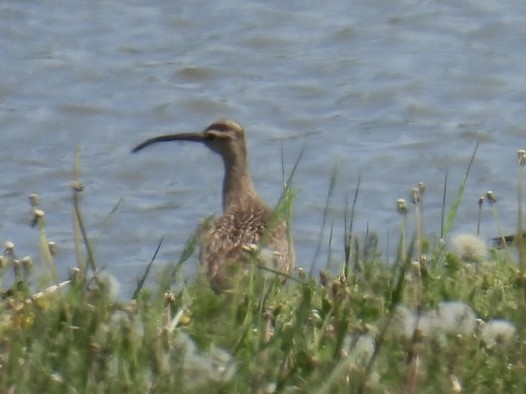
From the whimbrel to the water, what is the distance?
0.60 metres

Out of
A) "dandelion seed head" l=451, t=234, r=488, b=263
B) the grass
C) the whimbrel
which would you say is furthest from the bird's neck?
the grass

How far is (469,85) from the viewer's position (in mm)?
13969

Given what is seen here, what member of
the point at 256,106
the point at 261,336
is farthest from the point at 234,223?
the point at 256,106

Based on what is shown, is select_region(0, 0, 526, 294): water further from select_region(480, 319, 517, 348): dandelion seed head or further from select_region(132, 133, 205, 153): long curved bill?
select_region(480, 319, 517, 348): dandelion seed head

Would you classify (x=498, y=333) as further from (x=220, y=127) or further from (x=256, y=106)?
(x=256, y=106)

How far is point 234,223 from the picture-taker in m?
8.61

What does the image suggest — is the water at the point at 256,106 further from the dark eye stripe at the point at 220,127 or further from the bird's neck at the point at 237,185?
the dark eye stripe at the point at 220,127

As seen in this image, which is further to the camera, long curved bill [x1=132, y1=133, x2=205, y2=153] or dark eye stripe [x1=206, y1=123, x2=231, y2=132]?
dark eye stripe [x1=206, y1=123, x2=231, y2=132]

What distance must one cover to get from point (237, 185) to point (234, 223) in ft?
4.10

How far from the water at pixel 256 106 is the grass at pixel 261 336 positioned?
4906mm

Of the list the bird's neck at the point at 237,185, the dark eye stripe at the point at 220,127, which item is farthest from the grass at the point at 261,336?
the dark eye stripe at the point at 220,127

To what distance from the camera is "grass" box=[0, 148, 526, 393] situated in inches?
158

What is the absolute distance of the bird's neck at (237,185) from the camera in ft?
31.4

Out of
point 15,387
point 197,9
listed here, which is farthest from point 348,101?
point 15,387
